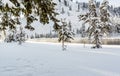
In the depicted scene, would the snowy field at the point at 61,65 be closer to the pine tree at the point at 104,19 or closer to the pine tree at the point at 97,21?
the pine tree at the point at 97,21

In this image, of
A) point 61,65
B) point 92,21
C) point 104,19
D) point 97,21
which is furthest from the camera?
point 92,21

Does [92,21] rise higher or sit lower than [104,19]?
lower

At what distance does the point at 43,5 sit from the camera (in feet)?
35.0

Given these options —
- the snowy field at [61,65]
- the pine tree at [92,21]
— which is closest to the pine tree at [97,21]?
the pine tree at [92,21]

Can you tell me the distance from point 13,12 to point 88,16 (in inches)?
1552

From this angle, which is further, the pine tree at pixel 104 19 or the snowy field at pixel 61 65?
the pine tree at pixel 104 19

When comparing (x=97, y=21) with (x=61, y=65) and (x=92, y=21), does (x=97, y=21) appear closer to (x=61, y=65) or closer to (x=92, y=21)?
(x=92, y=21)

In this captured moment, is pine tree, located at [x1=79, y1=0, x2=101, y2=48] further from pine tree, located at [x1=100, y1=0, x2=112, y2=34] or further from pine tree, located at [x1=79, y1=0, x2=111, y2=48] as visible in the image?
pine tree, located at [x1=100, y1=0, x2=112, y2=34]

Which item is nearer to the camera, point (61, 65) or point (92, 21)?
point (61, 65)

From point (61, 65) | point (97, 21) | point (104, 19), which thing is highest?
point (104, 19)

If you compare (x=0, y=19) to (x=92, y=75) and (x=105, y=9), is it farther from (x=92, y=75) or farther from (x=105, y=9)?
(x=105, y=9)

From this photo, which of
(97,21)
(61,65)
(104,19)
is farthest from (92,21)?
(61,65)

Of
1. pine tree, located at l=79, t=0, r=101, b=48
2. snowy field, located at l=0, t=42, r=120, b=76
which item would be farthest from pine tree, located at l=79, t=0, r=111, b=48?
snowy field, located at l=0, t=42, r=120, b=76

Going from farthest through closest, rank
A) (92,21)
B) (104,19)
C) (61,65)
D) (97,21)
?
(92,21)
(97,21)
(104,19)
(61,65)
